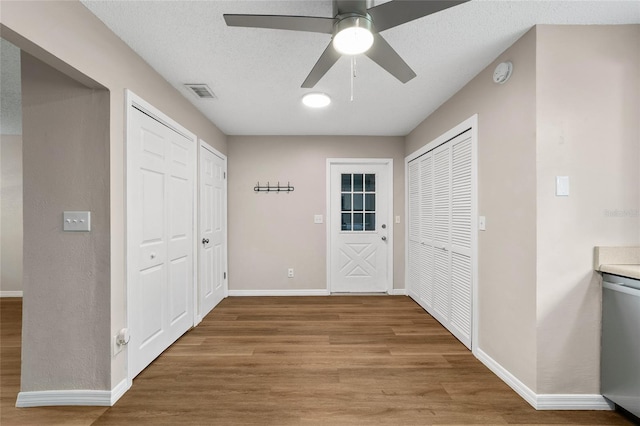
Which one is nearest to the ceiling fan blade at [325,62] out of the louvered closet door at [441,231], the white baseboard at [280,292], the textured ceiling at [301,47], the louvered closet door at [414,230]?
the textured ceiling at [301,47]

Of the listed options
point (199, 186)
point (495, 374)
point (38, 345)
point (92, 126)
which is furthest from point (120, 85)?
point (495, 374)

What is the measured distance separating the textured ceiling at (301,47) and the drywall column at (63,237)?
1.92ft

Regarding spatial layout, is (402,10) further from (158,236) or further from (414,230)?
(414,230)

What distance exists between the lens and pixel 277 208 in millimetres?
4422

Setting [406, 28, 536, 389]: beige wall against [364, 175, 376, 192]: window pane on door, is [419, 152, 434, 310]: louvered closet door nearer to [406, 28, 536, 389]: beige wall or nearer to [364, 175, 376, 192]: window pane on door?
[364, 175, 376, 192]: window pane on door

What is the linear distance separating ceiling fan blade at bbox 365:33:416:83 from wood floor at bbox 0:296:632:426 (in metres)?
2.05

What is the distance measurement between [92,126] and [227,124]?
6.76ft

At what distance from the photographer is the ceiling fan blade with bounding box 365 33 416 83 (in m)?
1.51

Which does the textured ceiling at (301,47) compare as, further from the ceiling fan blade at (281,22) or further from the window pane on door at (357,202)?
the window pane on door at (357,202)

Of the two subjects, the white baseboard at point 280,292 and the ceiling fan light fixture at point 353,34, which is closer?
the ceiling fan light fixture at point 353,34

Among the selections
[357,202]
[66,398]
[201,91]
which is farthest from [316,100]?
[66,398]

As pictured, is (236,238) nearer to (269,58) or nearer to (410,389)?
(269,58)

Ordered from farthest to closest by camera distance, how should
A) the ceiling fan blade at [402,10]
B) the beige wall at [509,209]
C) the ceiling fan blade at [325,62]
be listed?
the beige wall at [509,209] → the ceiling fan blade at [325,62] → the ceiling fan blade at [402,10]

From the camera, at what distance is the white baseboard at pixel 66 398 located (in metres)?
1.86
